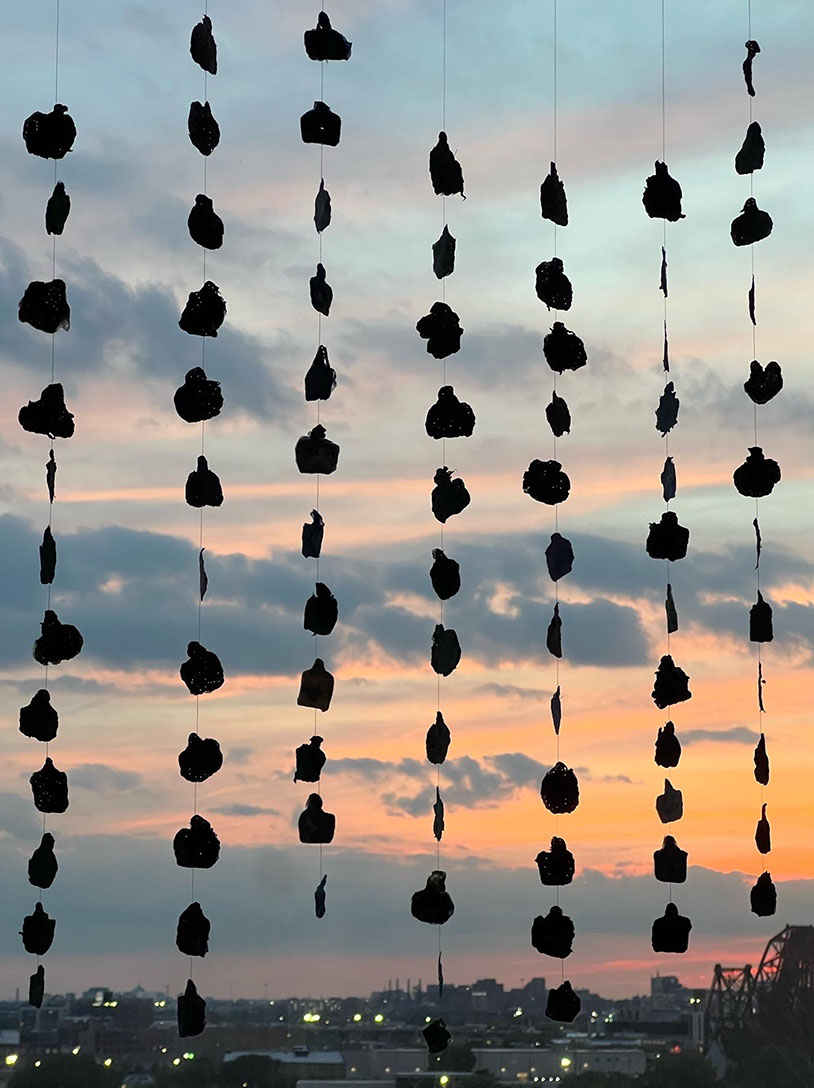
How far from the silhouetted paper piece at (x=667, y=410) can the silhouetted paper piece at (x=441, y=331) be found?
0.47m

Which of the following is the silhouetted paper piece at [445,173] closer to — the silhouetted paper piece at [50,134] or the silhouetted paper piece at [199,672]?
the silhouetted paper piece at [50,134]

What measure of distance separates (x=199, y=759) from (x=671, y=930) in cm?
113

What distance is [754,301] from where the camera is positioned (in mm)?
4324

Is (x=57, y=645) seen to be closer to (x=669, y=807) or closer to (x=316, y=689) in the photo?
(x=316, y=689)

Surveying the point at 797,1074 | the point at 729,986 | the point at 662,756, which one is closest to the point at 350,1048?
the point at 729,986

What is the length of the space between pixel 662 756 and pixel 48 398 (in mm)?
1525

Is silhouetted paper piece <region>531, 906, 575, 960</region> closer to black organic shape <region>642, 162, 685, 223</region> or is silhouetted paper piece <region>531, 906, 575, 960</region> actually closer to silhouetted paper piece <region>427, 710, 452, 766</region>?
silhouetted paper piece <region>427, 710, 452, 766</region>

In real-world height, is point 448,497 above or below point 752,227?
below

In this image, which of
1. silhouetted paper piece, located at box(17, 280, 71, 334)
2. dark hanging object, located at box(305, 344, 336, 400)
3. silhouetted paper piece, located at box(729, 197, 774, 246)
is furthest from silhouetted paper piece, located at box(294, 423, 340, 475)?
silhouetted paper piece, located at box(729, 197, 774, 246)

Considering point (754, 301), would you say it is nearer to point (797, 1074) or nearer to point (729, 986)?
point (797, 1074)

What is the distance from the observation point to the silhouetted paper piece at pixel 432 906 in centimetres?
428

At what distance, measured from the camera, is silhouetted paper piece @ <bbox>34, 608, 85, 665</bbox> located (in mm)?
4141

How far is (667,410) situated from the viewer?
432 centimetres

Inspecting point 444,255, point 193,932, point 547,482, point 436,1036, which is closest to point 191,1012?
point 193,932
